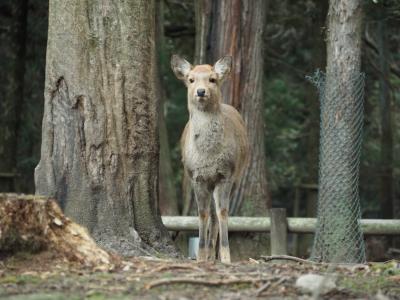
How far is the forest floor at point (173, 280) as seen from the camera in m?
6.70

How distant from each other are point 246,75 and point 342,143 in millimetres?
2948

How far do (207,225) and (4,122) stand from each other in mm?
8240

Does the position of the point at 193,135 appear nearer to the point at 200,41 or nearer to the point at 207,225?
the point at 207,225

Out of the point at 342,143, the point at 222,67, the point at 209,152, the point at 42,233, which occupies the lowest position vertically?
the point at 42,233

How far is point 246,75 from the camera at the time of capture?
1392cm

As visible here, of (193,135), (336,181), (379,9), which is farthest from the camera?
(379,9)

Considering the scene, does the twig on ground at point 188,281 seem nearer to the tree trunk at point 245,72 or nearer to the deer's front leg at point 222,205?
the deer's front leg at point 222,205

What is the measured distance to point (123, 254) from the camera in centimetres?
865

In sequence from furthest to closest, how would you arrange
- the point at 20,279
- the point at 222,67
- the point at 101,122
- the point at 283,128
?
the point at 283,128, the point at 222,67, the point at 101,122, the point at 20,279

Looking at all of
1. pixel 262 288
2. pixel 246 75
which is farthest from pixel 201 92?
pixel 262 288

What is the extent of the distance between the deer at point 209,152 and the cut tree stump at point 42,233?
2.80 metres

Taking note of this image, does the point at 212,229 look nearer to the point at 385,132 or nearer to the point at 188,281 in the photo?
the point at 188,281

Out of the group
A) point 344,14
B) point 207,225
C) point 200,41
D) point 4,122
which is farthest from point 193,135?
point 4,122

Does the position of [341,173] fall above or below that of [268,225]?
above
